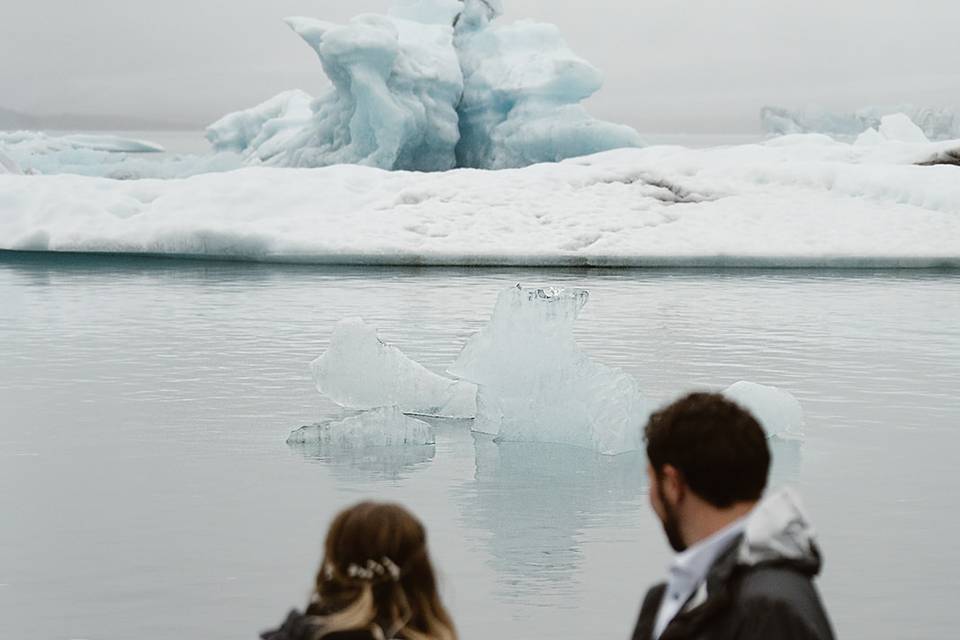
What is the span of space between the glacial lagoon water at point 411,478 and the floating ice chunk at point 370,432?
6.0 inches

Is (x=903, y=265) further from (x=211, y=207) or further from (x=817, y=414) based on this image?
(x=817, y=414)

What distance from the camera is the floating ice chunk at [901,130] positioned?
96.9ft

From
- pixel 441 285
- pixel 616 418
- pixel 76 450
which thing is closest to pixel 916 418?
pixel 616 418

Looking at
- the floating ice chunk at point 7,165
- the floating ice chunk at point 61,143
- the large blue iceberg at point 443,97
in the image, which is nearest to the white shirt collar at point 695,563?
the large blue iceberg at point 443,97

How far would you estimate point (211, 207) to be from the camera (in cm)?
1972

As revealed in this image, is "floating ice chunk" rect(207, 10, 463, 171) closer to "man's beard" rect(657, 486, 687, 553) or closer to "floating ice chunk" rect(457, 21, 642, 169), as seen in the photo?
"floating ice chunk" rect(457, 21, 642, 169)

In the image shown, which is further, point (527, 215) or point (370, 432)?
point (527, 215)

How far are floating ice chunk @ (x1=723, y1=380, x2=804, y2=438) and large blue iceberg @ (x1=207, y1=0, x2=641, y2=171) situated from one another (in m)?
19.3

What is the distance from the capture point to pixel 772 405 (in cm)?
709

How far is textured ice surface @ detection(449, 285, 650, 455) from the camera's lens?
23.0ft

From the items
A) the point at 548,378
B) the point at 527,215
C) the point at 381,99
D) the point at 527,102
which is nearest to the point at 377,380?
the point at 548,378

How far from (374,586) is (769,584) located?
498 millimetres

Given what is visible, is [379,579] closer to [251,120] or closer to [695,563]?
[695,563]

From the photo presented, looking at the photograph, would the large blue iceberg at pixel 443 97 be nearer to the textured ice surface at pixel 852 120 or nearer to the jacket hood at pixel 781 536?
the textured ice surface at pixel 852 120
